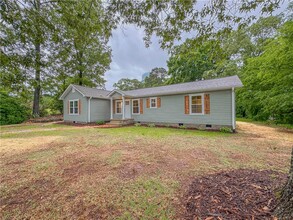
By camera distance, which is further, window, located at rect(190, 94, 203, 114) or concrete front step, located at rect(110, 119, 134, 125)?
concrete front step, located at rect(110, 119, 134, 125)

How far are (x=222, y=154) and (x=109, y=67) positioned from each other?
870 inches

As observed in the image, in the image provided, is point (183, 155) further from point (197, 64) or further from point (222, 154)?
point (197, 64)

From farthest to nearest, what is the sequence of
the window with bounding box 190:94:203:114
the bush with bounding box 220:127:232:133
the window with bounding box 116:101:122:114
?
the window with bounding box 116:101:122:114 → the window with bounding box 190:94:203:114 → the bush with bounding box 220:127:232:133

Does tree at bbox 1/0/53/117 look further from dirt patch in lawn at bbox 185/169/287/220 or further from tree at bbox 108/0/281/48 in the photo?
dirt patch in lawn at bbox 185/169/287/220

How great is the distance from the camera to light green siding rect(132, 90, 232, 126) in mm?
9102

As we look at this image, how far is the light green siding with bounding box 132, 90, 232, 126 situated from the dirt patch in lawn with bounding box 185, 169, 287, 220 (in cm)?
652

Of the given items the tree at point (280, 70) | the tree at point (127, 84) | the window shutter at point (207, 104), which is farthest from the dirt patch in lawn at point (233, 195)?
the tree at point (127, 84)

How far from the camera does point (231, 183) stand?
2686 millimetres

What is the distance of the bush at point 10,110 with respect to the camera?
13.3 metres

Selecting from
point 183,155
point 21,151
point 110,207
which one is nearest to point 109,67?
point 21,151

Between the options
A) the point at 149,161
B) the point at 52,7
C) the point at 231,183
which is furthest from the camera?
the point at 149,161

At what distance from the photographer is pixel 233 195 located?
7.50 feet

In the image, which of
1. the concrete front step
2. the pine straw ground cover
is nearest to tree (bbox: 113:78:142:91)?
the concrete front step

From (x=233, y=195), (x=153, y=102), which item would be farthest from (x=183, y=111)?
(x=233, y=195)
